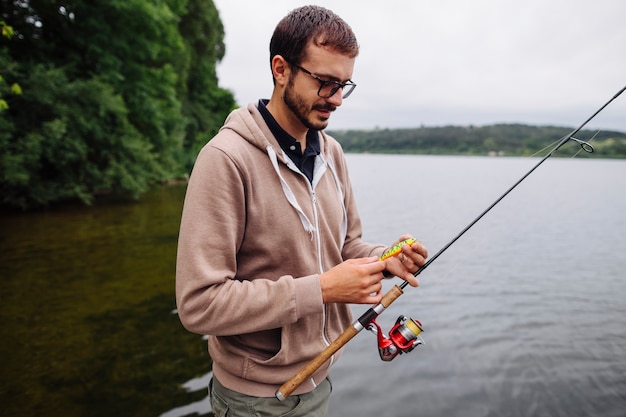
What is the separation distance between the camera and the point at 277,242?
5.63 feet

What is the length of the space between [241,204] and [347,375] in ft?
14.0

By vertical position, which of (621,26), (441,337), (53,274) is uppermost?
(621,26)

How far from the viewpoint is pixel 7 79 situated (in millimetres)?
13547

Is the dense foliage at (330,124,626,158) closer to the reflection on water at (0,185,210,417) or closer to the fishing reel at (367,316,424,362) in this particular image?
the reflection on water at (0,185,210,417)

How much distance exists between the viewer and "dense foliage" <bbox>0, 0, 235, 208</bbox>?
47.6 feet

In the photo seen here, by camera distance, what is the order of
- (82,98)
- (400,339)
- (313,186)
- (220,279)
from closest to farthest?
(220,279) → (313,186) → (400,339) → (82,98)

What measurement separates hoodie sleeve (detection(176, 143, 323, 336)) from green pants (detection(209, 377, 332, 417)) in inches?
16.8

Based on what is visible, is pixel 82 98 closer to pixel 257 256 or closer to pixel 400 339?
pixel 257 256

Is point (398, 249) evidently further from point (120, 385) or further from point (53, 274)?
point (53, 274)

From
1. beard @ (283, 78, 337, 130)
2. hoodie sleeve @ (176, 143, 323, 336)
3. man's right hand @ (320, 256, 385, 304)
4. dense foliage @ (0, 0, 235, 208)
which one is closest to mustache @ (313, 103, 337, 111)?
beard @ (283, 78, 337, 130)

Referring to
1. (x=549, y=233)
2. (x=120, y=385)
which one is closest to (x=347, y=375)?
(x=120, y=385)

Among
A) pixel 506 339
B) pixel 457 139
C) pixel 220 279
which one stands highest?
pixel 220 279

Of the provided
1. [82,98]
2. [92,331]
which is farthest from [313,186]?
[82,98]

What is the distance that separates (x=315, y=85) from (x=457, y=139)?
76816 mm
